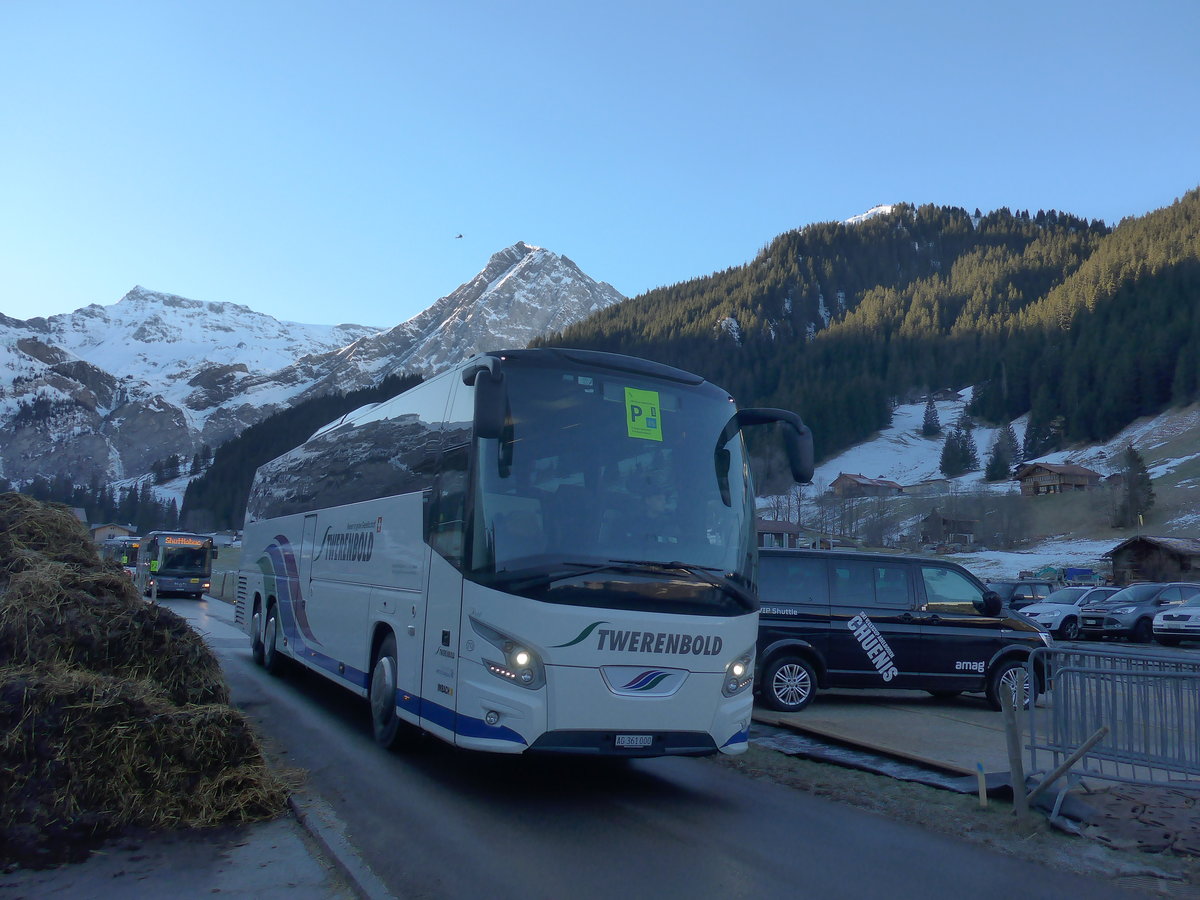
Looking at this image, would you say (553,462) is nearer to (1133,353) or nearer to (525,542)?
(525,542)

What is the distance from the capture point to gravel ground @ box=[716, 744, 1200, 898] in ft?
18.1

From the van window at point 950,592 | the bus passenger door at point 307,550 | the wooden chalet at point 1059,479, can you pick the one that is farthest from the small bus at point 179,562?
the wooden chalet at point 1059,479

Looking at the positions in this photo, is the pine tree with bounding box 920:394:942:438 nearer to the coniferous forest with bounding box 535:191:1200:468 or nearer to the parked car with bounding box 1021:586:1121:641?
the coniferous forest with bounding box 535:191:1200:468

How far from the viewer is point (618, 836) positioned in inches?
241

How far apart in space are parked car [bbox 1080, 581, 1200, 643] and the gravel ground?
22.4 metres

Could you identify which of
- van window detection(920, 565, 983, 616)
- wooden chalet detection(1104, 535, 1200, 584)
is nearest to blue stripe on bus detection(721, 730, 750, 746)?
van window detection(920, 565, 983, 616)

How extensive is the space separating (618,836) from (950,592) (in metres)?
7.75

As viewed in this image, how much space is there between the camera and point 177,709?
6145 millimetres

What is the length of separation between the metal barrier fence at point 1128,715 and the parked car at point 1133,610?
74.7ft

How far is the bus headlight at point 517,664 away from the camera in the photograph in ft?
21.2

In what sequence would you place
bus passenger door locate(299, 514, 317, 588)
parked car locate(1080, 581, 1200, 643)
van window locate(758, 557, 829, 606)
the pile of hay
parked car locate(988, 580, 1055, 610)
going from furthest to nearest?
1. parked car locate(988, 580, 1055, 610)
2. parked car locate(1080, 581, 1200, 643)
3. bus passenger door locate(299, 514, 317, 588)
4. van window locate(758, 557, 829, 606)
5. the pile of hay

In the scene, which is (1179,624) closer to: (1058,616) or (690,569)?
(1058,616)

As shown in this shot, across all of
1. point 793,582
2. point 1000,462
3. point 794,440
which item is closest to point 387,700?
point 794,440

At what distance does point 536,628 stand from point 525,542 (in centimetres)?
62
